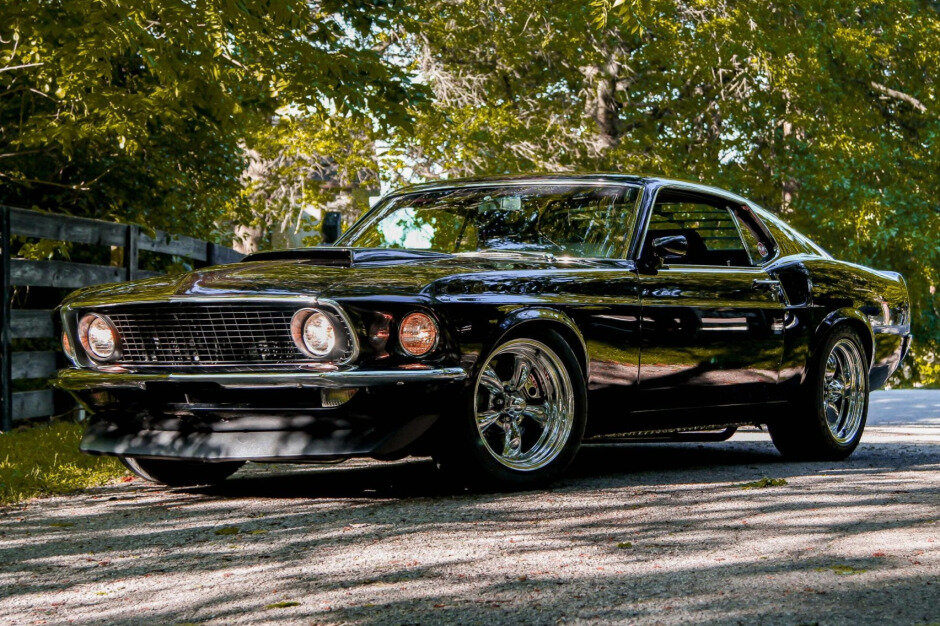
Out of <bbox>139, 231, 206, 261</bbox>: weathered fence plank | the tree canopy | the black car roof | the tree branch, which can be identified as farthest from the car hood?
the tree branch

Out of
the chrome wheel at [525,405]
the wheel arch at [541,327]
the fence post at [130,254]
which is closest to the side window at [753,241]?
the wheel arch at [541,327]

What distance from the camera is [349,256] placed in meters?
6.27

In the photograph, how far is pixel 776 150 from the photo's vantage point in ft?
95.3

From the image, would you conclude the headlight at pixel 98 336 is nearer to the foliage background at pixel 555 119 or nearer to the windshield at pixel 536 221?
the windshield at pixel 536 221

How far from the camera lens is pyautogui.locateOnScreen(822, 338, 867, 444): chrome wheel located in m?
8.16

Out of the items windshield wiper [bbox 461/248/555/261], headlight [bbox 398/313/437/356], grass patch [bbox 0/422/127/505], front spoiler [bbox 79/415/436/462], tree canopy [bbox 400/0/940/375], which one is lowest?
grass patch [bbox 0/422/127/505]

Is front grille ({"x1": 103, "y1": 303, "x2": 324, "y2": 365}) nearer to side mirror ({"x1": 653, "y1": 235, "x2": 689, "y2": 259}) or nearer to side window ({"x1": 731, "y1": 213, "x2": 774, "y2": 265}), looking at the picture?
side mirror ({"x1": 653, "y1": 235, "x2": 689, "y2": 259})

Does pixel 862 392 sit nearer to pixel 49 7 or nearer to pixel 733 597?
pixel 733 597

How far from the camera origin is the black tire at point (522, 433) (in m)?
5.84

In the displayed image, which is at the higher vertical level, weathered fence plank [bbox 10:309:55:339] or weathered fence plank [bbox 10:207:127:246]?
weathered fence plank [bbox 10:207:127:246]

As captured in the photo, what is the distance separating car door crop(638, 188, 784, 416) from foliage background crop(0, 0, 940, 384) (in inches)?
157

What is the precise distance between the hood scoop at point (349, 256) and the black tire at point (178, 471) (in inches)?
43.4

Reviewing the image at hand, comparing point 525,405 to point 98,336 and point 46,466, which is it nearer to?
point 98,336

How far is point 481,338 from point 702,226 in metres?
2.61
